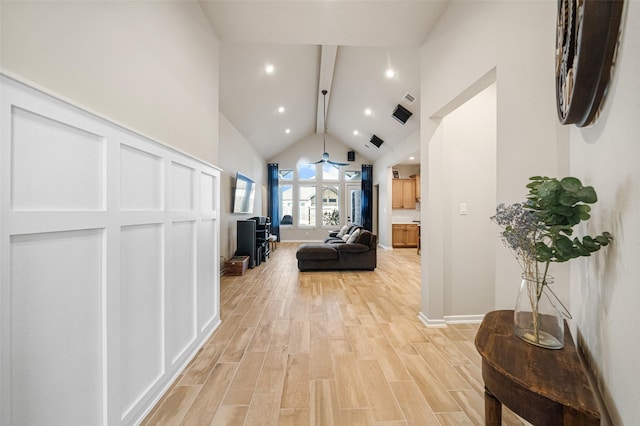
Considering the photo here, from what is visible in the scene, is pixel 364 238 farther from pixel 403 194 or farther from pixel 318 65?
pixel 403 194

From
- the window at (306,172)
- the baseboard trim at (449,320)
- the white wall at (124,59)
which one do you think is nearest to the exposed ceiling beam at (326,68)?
the white wall at (124,59)

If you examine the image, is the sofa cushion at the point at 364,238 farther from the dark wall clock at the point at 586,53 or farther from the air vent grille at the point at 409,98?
the dark wall clock at the point at 586,53

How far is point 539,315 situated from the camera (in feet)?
3.01

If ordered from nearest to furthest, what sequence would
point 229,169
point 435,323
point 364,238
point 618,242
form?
point 618,242, point 435,323, point 364,238, point 229,169

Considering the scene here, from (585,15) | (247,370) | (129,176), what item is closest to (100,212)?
(129,176)

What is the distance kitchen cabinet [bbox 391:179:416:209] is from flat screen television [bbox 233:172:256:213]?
4.66 meters

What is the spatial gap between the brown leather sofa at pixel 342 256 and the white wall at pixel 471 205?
2.22m

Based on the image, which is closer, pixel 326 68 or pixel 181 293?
pixel 181 293

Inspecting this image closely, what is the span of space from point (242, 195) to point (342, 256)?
2.65 meters

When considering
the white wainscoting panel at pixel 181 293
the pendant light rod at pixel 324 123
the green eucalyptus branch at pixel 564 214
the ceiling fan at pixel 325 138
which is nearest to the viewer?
the green eucalyptus branch at pixel 564 214

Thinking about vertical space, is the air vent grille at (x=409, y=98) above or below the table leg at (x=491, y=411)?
above

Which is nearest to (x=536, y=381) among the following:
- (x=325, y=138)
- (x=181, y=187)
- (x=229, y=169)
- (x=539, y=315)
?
(x=539, y=315)

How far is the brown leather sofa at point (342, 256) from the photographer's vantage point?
4.79 m

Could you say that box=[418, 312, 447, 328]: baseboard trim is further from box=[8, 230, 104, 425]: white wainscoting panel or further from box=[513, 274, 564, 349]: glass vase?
box=[8, 230, 104, 425]: white wainscoting panel
